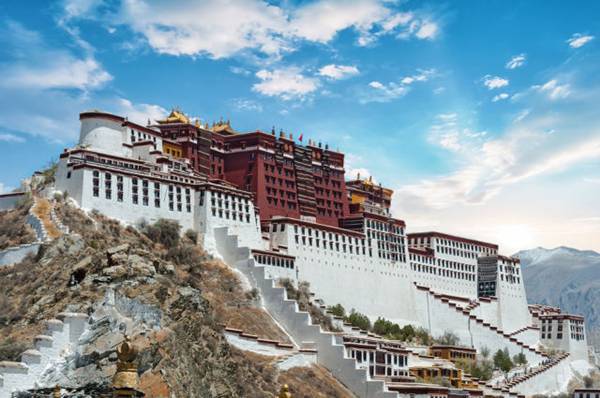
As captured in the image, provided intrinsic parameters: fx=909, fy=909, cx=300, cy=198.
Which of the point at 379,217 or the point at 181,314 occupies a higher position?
the point at 379,217

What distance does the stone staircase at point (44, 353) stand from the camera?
41594 millimetres

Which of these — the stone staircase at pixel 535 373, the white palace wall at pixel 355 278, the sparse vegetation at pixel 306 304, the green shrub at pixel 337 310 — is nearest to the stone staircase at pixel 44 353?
the sparse vegetation at pixel 306 304

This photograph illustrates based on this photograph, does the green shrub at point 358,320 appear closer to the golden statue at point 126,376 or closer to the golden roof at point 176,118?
the golden roof at point 176,118

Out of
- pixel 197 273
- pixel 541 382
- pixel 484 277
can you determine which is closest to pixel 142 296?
pixel 197 273

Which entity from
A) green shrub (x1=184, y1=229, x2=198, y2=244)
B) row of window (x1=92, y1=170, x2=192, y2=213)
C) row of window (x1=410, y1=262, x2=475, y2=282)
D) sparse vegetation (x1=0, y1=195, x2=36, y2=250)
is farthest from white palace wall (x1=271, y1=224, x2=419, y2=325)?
sparse vegetation (x1=0, y1=195, x2=36, y2=250)

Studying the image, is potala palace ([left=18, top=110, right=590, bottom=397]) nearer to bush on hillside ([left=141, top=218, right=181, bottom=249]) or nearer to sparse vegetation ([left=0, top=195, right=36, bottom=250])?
bush on hillside ([left=141, top=218, right=181, bottom=249])

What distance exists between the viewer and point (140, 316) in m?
47.1

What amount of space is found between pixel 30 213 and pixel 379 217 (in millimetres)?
34879

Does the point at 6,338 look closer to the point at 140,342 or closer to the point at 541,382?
the point at 140,342

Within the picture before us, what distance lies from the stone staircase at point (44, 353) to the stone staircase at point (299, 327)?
19.8m

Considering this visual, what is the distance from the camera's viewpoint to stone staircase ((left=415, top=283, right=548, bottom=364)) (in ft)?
290

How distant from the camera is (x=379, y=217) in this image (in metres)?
85.3

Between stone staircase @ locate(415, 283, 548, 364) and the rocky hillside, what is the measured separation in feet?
97.5

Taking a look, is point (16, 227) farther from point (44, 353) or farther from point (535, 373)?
point (535, 373)
